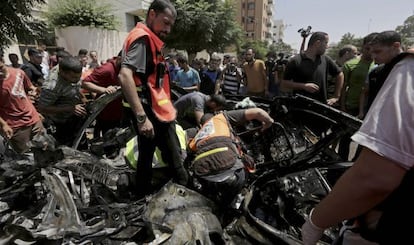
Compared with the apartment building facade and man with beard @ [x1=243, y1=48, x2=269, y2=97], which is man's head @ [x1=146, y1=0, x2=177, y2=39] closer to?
man with beard @ [x1=243, y1=48, x2=269, y2=97]

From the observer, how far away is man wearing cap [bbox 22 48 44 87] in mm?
6398

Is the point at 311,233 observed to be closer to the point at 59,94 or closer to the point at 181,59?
the point at 59,94

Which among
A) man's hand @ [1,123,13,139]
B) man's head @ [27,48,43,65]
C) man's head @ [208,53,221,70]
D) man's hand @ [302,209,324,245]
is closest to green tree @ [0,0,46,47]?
man's head @ [27,48,43,65]

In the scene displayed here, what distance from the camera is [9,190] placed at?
7.45 feet

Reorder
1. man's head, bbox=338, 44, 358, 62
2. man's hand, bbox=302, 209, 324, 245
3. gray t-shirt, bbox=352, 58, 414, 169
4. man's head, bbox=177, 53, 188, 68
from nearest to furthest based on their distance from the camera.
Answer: gray t-shirt, bbox=352, 58, 414, 169 → man's hand, bbox=302, 209, 324, 245 → man's head, bbox=338, 44, 358, 62 → man's head, bbox=177, 53, 188, 68

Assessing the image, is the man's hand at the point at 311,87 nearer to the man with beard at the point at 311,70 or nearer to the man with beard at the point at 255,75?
the man with beard at the point at 311,70

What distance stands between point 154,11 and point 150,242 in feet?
5.57

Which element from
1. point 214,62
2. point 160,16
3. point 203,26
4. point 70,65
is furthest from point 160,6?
point 203,26

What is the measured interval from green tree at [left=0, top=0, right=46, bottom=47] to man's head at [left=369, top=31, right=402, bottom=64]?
757 cm

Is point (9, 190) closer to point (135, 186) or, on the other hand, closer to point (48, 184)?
point (48, 184)

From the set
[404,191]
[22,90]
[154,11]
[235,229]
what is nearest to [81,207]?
[235,229]

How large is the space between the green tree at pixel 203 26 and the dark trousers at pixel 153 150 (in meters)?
18.2

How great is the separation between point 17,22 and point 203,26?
14.2 meters

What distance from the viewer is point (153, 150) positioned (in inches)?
105
